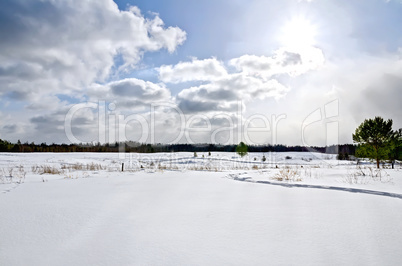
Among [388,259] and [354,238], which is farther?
[354,238]

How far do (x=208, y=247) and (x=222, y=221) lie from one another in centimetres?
89

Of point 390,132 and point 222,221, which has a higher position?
point 390,132

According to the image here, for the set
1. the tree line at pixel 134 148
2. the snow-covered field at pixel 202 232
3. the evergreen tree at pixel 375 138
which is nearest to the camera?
the snow-covered field at pixel 202 232

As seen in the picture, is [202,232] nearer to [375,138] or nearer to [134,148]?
[375,138]

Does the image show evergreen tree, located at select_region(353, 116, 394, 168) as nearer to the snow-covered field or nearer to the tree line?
the snow-covered field

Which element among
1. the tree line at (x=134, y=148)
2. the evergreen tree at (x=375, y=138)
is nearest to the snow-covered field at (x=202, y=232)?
the evergreen tree at (x=375, y=138)

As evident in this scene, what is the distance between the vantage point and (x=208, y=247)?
7.85ft

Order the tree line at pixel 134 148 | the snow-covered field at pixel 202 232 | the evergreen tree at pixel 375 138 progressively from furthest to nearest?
the tree line at pixel 134 148 < the evergreen tree at pixel 375 138 < the snow-covered field at pixel 202 232

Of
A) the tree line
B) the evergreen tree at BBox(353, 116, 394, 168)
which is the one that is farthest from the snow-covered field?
the tree line

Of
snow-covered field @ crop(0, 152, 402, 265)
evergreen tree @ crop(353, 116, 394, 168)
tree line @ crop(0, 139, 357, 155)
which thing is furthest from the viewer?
tree line @ crop(0, 139, 357, 155)

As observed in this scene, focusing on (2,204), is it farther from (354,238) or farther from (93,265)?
(354,238)

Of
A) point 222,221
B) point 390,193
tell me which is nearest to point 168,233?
point 222,221

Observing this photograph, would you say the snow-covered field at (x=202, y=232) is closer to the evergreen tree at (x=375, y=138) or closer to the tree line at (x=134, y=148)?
the evergreen tree at (x=375, y=138)

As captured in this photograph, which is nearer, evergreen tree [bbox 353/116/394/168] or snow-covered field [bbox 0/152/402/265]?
snow-covered field [bbox 0/152/402/265]
